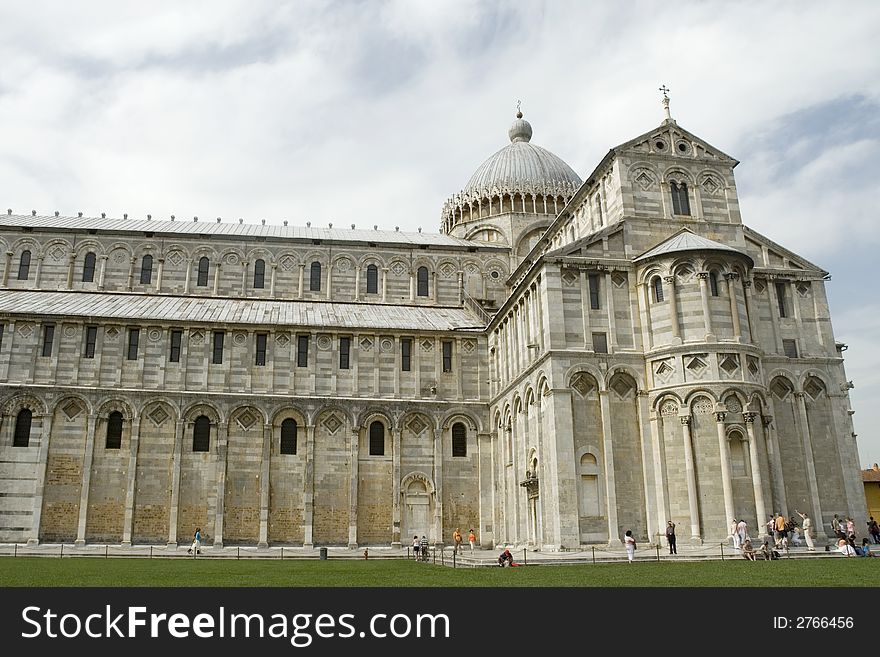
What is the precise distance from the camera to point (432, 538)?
126 ft

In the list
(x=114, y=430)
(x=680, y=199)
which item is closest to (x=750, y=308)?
(x=680, y=199)

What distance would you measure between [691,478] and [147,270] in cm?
3444

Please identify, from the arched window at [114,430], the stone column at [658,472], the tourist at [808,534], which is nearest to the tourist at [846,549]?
the tourist at [808,534]

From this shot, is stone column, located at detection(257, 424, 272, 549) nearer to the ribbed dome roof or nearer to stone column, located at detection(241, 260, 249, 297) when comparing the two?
stone column, located at detection(241, 260, 249, 297)

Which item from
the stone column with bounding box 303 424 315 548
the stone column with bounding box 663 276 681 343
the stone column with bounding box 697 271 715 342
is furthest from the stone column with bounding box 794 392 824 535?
the stone column with bounding box 303 424 315 548

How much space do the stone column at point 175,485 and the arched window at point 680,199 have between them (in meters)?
26.0

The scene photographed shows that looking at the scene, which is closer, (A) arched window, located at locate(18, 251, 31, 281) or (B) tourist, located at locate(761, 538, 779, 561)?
(B) tourist, located at locate(761, 538, 779, 561)

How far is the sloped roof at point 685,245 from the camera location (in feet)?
102

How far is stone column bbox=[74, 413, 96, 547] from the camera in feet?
118

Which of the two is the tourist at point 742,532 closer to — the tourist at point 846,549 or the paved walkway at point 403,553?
the paved walkway at point 403,553

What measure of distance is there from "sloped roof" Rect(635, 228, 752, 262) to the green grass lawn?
13044 millimetres
